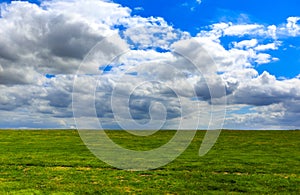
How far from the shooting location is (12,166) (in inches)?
1554

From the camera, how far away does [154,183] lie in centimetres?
3136

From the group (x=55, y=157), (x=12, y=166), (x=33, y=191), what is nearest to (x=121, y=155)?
(x=55, y=157)

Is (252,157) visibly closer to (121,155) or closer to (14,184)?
(121,155)

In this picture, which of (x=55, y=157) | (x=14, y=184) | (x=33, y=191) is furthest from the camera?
(x=55, y=157)

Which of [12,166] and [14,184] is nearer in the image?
[14,184]

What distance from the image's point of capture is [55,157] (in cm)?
4666

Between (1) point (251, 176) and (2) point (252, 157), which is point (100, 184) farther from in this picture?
(2) point (252, 157)

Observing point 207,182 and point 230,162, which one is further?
point 230,162

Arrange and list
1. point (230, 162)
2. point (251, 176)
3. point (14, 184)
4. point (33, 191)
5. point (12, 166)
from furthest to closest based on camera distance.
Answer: point (230, 162)
point (12, 166)
point (251, 176)
point (14, 184)
point (33, 191)

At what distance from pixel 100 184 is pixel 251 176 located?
1484 cm

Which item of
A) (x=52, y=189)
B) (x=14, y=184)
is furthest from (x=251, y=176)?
(x=14, y=184)

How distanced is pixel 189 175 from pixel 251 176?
20.0 ft

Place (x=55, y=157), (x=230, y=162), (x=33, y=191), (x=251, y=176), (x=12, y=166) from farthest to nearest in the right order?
(x=55, y=157), (x=230, y=162), (x=12, y=166), (x=251, y=176), (x=33, y=191)

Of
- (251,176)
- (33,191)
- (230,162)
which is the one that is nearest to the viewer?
(33,191)
